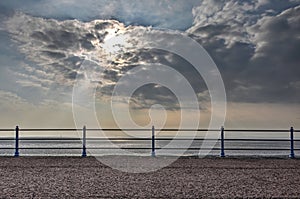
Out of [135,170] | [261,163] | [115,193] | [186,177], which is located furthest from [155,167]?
[115,193]

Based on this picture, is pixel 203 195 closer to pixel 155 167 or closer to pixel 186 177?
pixel 186 177

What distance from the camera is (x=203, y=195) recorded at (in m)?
11.2

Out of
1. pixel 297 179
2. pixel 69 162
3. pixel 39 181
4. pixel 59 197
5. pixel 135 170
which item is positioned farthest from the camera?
pixel 69 162

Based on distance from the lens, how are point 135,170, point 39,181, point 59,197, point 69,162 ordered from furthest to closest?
point 69,162 < point 135,170 < point 39,181 < point 59,197

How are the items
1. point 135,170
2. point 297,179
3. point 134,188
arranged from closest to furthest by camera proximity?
point 134,188 → point 297,179 → point 135,170

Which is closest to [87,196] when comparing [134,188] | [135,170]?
[134,188]

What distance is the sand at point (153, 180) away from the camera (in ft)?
37.4

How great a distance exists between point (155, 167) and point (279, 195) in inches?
261

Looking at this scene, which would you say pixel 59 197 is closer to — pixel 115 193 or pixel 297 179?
pixel 115 193

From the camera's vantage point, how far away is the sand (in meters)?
11.4

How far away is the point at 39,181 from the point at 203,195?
4973 mm

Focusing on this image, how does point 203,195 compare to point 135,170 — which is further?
point 135,170

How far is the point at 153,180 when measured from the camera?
45.0 ft

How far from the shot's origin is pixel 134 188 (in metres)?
12.1
